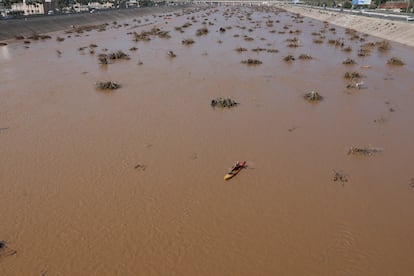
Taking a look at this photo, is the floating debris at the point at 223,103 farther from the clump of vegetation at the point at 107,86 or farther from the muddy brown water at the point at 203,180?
the clump of vegetation at the point at 107,86

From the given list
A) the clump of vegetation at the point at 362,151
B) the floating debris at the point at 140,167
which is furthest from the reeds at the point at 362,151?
the floating debris at the point at 140,167

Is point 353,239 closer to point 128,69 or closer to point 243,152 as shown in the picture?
point 243,152

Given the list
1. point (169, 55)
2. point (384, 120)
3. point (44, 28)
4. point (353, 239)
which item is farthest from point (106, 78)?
point (44, 28)

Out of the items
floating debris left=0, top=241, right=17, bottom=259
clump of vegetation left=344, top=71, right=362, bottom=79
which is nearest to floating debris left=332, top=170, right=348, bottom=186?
floating debris left=0, top=241, right=17, bottom=259

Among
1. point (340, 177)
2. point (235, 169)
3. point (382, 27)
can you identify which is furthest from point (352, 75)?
point (382, 27)

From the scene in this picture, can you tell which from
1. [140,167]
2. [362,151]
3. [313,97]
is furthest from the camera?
[313,97]

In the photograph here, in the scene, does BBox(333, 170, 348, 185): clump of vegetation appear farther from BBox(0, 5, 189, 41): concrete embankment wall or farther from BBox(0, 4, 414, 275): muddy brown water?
BBox(0, 5, 189, 41): concrete embankment wall

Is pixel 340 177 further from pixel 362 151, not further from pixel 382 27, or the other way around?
pixel 382 27
